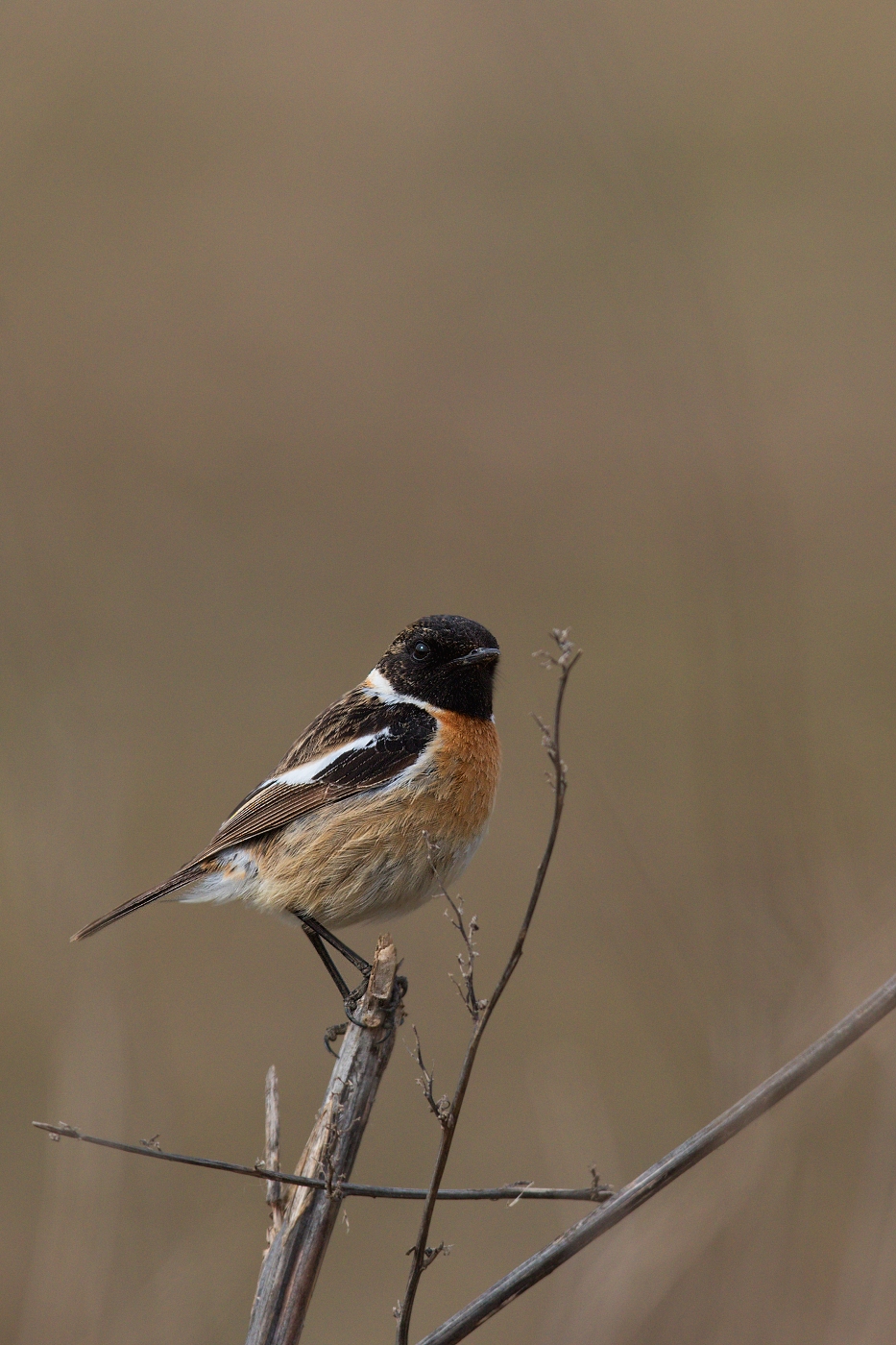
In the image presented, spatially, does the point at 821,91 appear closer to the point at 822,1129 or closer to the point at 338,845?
the point at 338,845

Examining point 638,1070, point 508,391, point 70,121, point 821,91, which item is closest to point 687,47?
point 821,91

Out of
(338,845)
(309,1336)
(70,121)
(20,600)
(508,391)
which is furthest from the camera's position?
(70,121)

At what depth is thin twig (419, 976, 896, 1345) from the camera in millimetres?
2135

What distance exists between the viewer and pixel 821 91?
1983 cm

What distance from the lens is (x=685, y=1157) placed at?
2.34m

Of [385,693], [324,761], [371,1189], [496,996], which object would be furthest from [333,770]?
[496,996]

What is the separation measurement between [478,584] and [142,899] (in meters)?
8.31

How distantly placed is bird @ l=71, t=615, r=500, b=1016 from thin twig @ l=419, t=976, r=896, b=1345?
2048 millimetres

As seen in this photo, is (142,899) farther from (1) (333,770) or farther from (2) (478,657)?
(2) (478,657)

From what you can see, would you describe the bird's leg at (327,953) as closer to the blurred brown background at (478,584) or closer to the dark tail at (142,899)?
the dark tail at (142,899)

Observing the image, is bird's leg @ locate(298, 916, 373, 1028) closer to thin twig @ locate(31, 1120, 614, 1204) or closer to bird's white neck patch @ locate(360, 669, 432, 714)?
bird's white neck patch @ locate(360, 669, 432, 714)

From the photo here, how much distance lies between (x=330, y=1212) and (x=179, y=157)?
19.2m

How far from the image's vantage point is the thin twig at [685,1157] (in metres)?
2.13

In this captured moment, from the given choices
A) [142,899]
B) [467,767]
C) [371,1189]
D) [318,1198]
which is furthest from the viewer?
[467,767]
